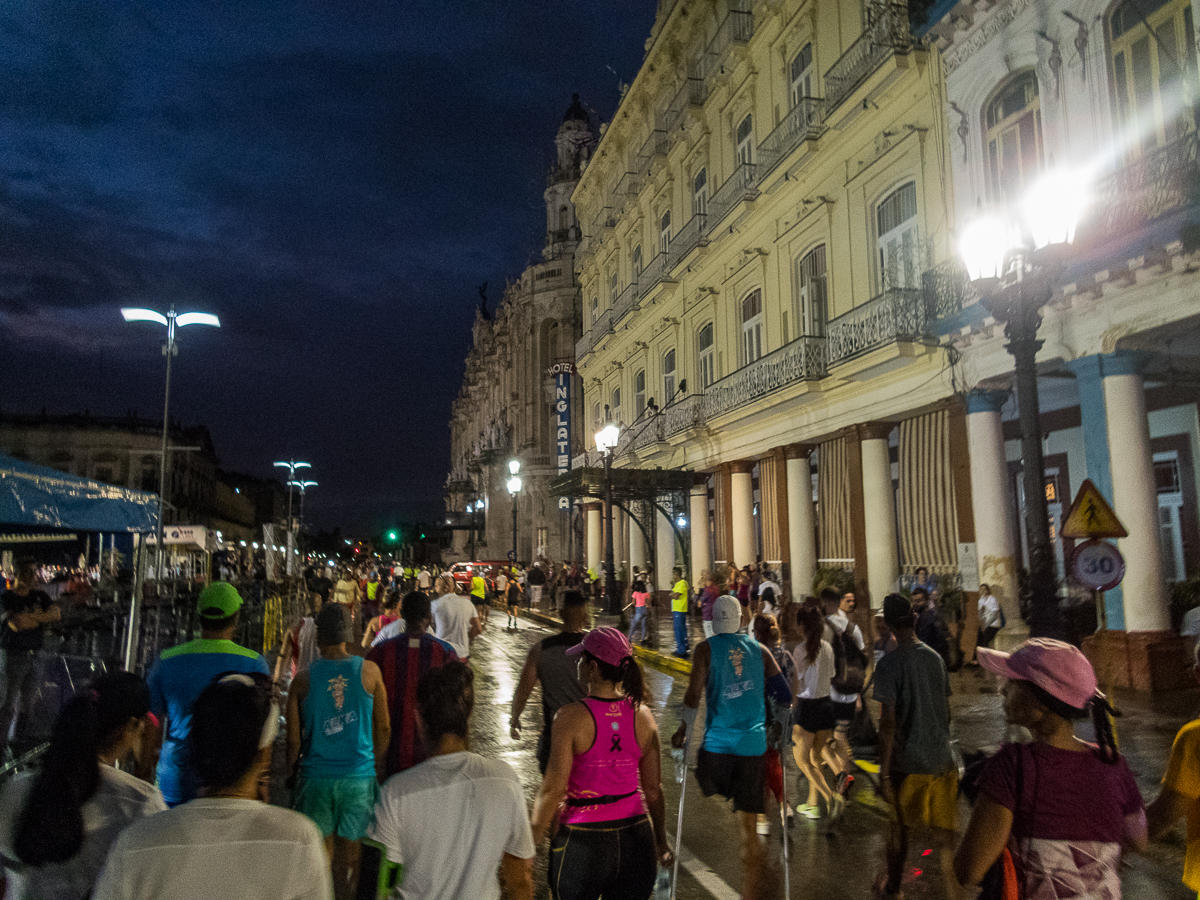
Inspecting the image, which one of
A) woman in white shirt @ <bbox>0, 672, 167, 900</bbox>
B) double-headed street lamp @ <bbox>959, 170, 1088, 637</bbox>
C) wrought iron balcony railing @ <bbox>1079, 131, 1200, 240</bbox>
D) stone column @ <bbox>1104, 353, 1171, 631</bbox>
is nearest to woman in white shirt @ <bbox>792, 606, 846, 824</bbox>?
double-headed street lamp @ <bbox>959, 170, 1088, 637</bbox>

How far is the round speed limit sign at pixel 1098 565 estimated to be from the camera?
7094 mm

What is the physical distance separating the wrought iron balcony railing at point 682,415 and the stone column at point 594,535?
366 inches

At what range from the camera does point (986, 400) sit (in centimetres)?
1476

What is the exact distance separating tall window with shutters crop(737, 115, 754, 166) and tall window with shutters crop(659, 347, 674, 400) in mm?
6999

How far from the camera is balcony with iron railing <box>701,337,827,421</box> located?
18.6m

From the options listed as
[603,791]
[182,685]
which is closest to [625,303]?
[182,685]

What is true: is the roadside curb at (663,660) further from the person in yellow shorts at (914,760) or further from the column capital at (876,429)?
the person in yellow shorts at (914,760)

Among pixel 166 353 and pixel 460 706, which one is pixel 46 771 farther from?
pixel 166 353

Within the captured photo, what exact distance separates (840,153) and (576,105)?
41648mm

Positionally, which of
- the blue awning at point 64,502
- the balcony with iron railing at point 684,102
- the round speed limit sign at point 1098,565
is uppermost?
the balcony with iron railing at point 684,102

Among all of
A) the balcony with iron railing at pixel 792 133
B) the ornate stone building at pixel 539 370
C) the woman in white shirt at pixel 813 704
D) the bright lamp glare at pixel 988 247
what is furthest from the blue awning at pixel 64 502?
the ornate stone building at pixel 539 370

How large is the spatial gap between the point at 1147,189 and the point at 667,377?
18868 millimetres

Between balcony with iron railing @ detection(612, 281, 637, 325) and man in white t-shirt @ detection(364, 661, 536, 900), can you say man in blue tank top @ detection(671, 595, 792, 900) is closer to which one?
man in white t-shirt @ detection(364, 661, 536, 900)

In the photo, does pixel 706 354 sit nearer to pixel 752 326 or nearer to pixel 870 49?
pixel 752 326
